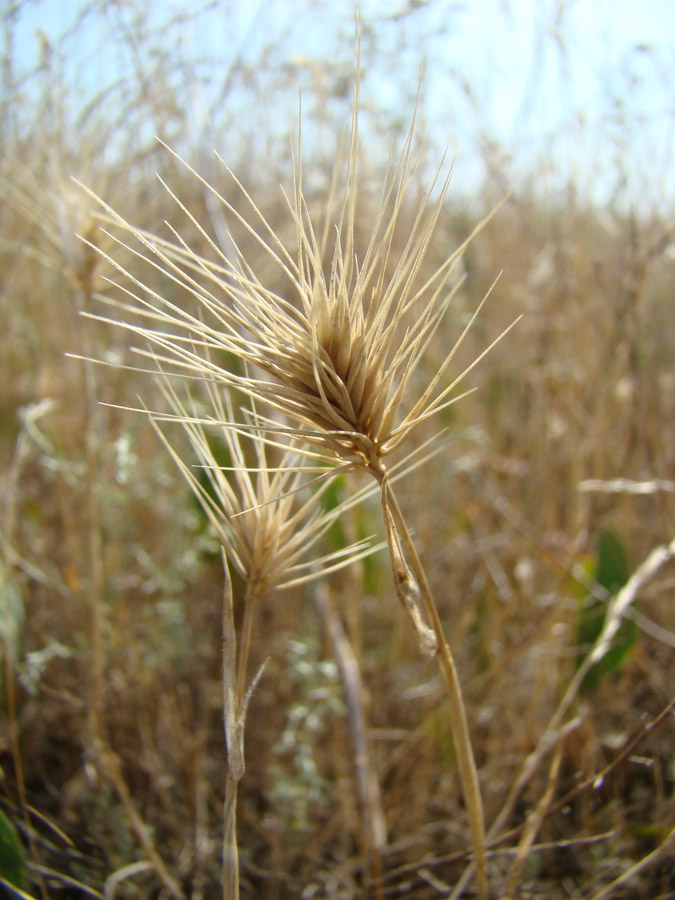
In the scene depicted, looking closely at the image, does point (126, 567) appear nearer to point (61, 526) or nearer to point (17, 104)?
point (61, 526)

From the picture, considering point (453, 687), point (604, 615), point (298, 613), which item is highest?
point (453, 687)

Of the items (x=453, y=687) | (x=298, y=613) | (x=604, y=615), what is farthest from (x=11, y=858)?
Answer: (x=604, y=615)

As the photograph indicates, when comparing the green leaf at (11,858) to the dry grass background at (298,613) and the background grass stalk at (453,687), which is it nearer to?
the dry grass background at (298,613)

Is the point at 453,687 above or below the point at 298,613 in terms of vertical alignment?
above

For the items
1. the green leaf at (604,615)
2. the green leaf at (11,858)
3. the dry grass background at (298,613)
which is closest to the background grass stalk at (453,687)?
the dry grass background at (298,613)

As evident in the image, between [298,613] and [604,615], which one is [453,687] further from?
[298,613]

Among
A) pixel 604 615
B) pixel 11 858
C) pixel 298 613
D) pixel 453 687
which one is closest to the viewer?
pixel 453 687
